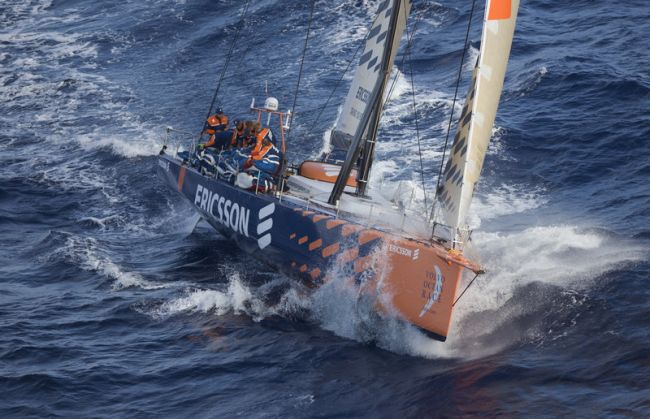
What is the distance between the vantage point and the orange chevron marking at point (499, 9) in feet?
33.2

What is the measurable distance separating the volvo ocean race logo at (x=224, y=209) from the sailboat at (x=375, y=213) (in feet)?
0.06

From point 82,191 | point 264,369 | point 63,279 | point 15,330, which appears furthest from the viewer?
point 82,191

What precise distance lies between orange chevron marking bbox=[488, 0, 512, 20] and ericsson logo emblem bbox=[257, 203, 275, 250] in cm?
461

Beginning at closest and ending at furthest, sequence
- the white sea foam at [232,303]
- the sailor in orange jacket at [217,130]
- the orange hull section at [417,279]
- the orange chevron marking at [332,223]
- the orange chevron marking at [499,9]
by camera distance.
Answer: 1. the orange chevron marking at [499,9]
2. the orange hull section at [417,279]
3. the orange chevron marking at [332,223]
4. the white sea foam at [232,303]
5. the sailor in orange jacket at [217,130]

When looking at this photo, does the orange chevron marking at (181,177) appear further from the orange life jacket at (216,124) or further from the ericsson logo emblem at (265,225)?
the ericsson logo emblem at (265,225)

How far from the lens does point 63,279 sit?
13906 millimetres

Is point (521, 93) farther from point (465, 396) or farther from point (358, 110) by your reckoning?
point (465, 396)

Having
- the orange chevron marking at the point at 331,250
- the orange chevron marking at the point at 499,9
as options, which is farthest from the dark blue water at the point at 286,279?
the orange chevron marking at the point at 499,9

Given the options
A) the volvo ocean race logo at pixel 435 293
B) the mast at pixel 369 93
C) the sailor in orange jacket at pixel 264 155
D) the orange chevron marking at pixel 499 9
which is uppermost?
the orange chevron marking at pixel 499 9

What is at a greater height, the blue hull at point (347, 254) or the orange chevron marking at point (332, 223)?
the orange chevron marking at point (332, 223)

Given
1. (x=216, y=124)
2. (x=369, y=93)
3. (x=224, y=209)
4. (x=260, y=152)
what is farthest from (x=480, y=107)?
(x=216, y=124)

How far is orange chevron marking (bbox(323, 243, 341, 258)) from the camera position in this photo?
11.7 m

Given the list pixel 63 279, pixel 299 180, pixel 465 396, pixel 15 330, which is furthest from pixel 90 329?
pixel 465 396

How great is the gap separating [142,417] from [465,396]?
3590 mm
